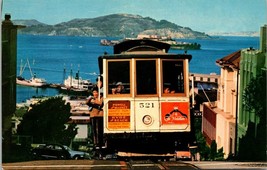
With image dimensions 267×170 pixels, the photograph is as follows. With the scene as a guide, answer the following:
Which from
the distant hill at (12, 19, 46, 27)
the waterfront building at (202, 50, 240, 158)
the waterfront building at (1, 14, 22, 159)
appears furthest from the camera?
the waterfront building at (202, 50, 240, 158)

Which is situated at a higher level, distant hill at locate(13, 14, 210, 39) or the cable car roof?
distant hill at locate(13, 14, 210, 39)

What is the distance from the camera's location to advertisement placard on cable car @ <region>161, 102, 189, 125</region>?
12594mm

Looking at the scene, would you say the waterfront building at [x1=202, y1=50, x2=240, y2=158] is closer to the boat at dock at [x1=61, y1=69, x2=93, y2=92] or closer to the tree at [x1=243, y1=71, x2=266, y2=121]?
the tree at [x1=243, y1=71, x2=266, y2=121]

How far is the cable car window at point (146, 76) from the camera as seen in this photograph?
41.5 feet

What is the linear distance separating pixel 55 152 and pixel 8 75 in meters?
1.17

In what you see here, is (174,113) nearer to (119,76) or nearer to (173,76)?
(173,76)

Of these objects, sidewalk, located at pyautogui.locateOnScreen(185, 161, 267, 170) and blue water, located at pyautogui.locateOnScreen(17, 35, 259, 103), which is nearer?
blue water, located at pyautogui.locateOnScreen(17, 35, 259, 103)

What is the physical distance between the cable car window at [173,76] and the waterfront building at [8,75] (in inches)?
75.8

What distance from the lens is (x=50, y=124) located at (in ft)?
41.9

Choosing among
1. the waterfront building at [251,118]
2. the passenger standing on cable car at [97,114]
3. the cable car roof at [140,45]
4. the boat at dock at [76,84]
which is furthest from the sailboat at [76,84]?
the waterfront building at [251,118]

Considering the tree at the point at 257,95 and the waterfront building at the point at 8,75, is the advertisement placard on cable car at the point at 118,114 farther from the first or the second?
the tree at the point at 257,95

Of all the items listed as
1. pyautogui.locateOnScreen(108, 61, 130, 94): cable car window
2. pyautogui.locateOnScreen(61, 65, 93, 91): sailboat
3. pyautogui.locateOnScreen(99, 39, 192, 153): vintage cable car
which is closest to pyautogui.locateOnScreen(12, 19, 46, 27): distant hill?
pyautogui.locateOnScreen(61, 65, 93, 91): sailboat

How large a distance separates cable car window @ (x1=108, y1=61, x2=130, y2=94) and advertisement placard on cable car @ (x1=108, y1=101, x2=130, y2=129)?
6.3 inches

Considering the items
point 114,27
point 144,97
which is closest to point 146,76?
point 144,97
